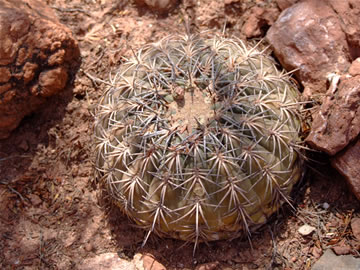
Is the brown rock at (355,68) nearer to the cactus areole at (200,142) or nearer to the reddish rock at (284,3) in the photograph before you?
the cactus areole at (200,142)

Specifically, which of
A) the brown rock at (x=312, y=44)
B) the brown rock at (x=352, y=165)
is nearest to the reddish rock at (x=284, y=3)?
the brown rock at (x=312, y=44)

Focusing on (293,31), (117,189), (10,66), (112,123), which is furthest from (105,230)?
(293,31)

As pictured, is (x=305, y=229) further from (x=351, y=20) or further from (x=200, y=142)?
(x=351, y=20)

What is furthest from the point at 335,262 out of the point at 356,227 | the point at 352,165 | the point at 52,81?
the point at 52,81

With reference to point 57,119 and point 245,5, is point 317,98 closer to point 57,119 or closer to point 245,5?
point 245,5

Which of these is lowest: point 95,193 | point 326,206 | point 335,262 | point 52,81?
point 95,193

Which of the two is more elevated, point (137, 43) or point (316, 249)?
point (137, 43)
